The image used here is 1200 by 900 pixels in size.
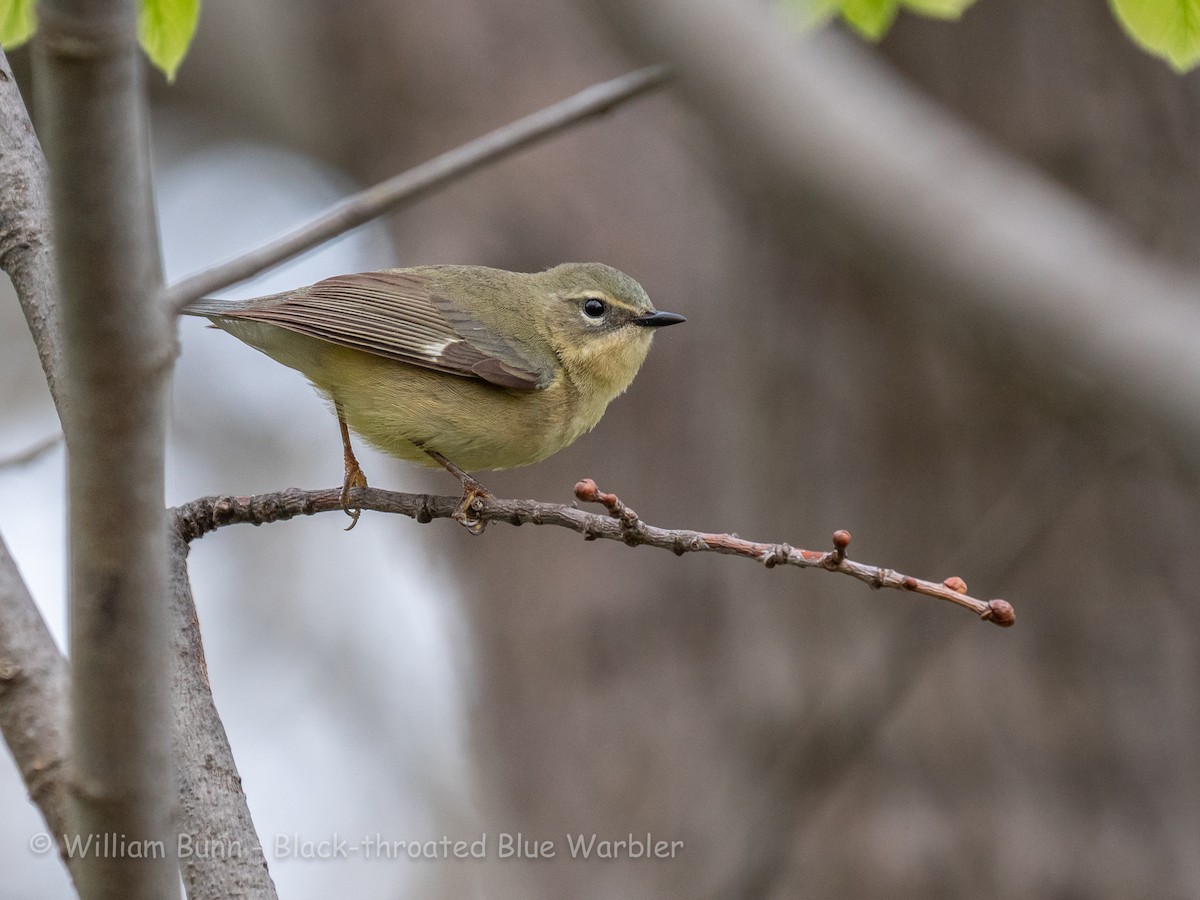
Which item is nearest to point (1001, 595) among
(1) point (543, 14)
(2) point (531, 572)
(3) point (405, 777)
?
(2) point (531, 572)

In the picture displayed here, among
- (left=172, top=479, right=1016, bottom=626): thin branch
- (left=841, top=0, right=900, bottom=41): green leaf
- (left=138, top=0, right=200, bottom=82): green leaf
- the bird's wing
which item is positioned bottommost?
(left=172, top=479, right=1016, bottom=626): thin branch

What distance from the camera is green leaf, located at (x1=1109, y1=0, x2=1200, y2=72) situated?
2.89 metres

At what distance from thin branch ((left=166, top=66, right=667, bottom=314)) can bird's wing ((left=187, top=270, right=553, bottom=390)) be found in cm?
116

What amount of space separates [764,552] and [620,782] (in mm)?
4086

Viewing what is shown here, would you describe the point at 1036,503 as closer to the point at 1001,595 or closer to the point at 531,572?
the point at 1001,595

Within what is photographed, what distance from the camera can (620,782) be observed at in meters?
6.21

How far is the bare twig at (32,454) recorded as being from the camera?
3268 mm

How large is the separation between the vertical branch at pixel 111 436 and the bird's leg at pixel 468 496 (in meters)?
1.70

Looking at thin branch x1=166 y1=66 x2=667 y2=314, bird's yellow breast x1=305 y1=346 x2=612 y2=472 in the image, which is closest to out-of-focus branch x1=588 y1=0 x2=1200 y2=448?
thin branch x1=166 y1=66 x2=667 y2=314

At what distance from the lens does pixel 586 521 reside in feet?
8.56

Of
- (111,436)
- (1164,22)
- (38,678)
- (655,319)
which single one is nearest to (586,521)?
(38,678)

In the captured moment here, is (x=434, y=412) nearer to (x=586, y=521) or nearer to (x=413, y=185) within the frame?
(x=413, y=185)

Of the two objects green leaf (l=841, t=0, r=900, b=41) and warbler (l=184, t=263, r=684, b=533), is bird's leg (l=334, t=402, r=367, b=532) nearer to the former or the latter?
warbler (l=184, t=263, r=684, b=533)

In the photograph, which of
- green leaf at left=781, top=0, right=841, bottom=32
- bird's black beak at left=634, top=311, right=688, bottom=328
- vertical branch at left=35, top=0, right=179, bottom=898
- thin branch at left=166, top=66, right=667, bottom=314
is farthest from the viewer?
bird's black beak at left=634, top=311, right=688, bottom=328
